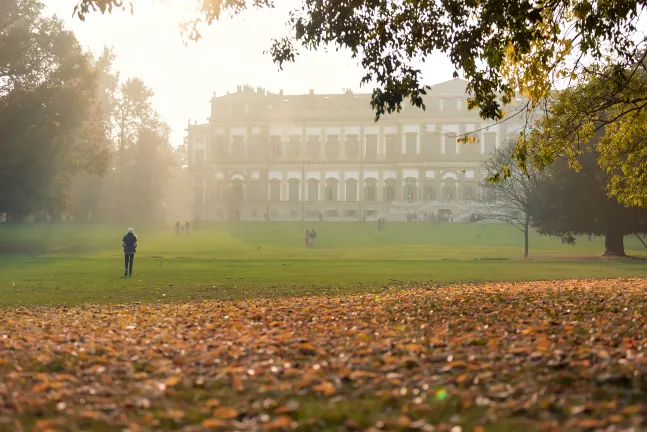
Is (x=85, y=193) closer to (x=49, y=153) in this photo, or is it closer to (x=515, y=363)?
(x=49, y=153)

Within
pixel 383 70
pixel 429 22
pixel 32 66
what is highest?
pixel 32 66

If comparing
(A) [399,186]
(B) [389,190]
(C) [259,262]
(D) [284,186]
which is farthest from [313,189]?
(C) [259,262]

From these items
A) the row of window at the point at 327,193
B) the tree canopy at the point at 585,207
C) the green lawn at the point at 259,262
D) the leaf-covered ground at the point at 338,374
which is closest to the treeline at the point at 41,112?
the green lawn at the point at 259,262

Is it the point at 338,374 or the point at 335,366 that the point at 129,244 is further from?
the point at 338,374

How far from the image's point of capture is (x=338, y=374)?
711 centimetres

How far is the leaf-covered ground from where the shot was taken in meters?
5.76

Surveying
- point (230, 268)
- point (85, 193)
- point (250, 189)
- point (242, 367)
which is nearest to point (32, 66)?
point (230, 268)

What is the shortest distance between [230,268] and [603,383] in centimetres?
2654

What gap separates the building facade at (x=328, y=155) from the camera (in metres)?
106

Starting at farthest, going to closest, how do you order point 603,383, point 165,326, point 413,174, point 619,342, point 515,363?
point 413,174, point 165,326, point 619,342, point 515,363, point 603,383

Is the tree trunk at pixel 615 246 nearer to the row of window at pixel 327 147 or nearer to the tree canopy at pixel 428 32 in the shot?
the tree canopy at pixel 428 32

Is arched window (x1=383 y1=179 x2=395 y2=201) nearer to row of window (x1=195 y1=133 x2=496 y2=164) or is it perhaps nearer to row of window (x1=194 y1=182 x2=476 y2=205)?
row of window (x1=194 y1=182 x2=476 y2=205)

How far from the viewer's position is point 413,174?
350 ft

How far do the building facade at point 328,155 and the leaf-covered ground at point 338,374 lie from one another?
91.7 meters
